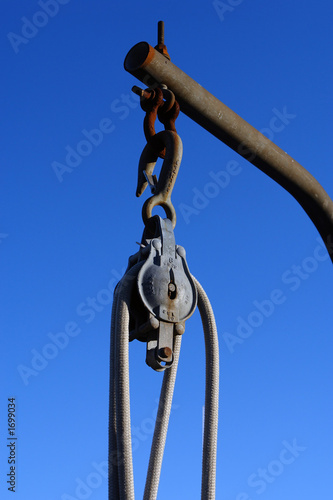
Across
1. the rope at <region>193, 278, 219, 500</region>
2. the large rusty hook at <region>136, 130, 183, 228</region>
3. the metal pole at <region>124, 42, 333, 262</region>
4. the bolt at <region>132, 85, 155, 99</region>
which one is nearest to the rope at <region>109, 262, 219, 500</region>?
the rope at <region>193, 278, 219, 500</region>

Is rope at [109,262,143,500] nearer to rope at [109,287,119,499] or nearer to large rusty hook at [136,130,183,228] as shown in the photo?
rope at [109,287,119,499]

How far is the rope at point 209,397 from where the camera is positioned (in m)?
2.42

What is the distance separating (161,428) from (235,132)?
64.1 inches

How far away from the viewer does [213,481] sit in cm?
241

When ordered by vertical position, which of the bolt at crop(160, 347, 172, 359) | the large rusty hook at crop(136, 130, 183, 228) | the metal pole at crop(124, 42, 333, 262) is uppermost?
the metal pole at crop(124, 42, 333, 262)

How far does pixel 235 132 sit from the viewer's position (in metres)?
3.57

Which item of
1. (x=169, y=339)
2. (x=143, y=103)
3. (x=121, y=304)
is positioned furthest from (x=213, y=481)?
(x=143, y=103)

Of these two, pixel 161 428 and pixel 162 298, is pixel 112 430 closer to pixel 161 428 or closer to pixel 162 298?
pixel 161 428

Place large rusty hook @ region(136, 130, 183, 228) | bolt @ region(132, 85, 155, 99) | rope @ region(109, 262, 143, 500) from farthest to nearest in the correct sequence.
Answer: bolt @ region(132, 85, 155, 99), large rusty hook @ region(136, 130, 183, 228), rope @ region(109, 262, 143, 500)

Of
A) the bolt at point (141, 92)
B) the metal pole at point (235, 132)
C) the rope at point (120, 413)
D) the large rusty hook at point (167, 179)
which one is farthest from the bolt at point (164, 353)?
the metal pole at point (235, 132)

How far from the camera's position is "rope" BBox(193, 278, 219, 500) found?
2.42 m

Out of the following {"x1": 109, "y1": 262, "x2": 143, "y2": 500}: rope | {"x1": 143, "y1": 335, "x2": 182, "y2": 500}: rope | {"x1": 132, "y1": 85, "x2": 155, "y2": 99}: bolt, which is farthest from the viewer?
{"x1": 132, "y1": 85, "x2": 155, "y2": 99}: bolt

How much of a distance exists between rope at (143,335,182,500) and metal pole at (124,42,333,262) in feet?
4.24

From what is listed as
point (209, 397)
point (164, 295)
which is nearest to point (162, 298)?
point (164, 295)
